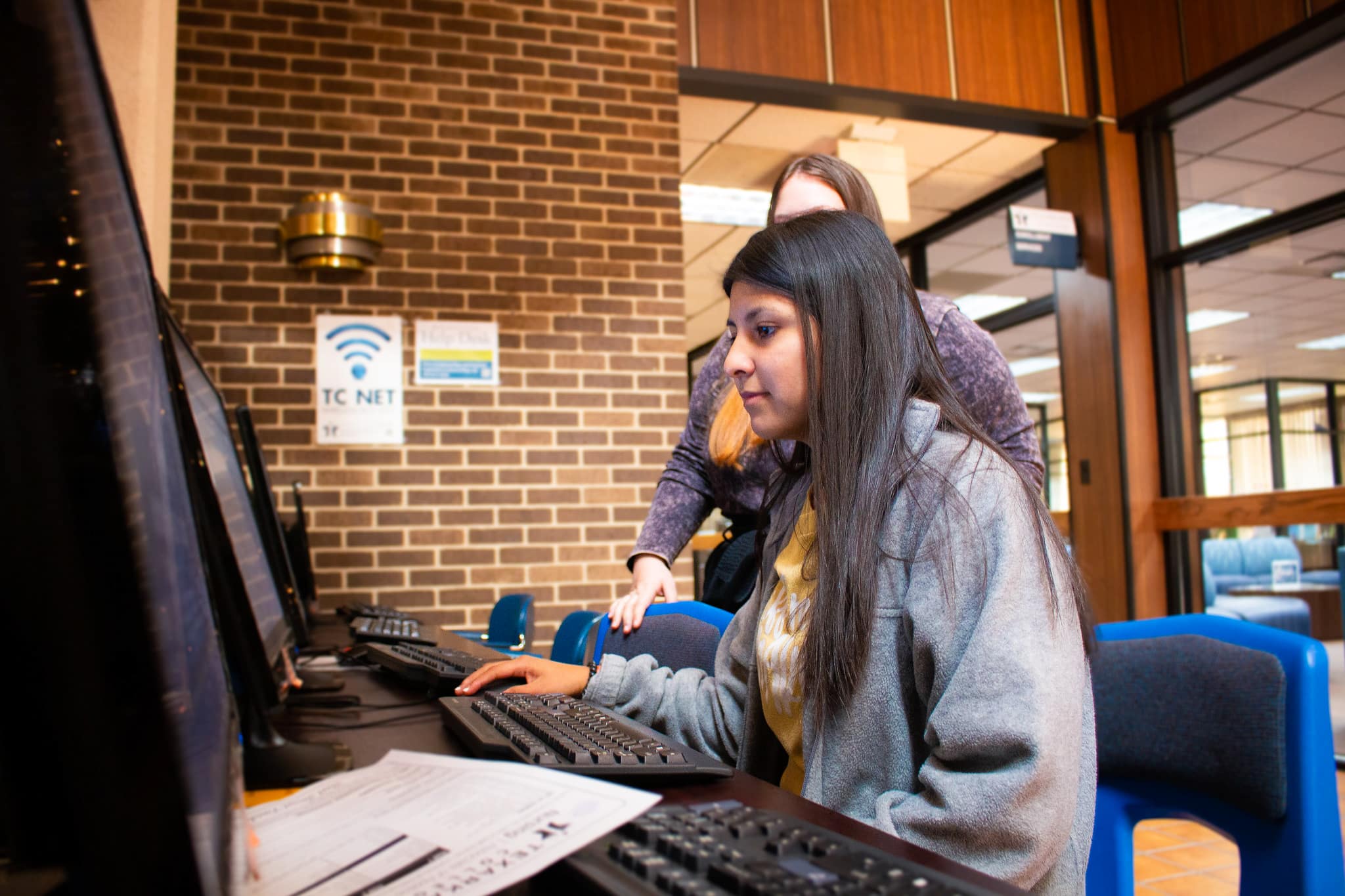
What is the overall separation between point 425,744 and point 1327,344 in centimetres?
442

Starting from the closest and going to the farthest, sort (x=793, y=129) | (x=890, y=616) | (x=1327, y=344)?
(x=890, y=616)
(x=1327, y=344)
(x=793, y=129)

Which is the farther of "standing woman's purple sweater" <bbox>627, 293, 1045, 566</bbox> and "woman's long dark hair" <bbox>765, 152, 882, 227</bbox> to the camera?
"woman's long dark hair" <bbox>765, 152, 882, 227</bbox>

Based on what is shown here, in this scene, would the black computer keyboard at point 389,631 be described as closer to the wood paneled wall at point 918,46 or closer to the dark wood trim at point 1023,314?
the wood paneled wall at point 918,46

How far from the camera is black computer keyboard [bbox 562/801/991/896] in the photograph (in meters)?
0.44

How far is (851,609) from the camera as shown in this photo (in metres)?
0.84

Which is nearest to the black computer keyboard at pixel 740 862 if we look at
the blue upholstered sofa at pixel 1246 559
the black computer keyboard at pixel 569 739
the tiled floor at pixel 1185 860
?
the black computer keyboard at pixel 569 739

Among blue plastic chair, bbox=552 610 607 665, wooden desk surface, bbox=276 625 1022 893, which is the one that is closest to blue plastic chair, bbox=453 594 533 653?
blue plastic chair, bbox=552 610 607 665

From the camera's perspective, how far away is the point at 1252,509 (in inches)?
153

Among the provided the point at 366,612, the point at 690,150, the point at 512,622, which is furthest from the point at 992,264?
the point at 366,612

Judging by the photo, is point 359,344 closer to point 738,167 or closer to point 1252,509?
point 738,167

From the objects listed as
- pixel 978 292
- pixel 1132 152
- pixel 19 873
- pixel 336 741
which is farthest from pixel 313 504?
pixel 978 292

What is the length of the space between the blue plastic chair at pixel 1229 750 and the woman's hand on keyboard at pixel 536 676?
674 millimetres

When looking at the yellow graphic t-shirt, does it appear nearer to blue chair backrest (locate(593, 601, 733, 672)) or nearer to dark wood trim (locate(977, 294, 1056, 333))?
blue chair backrest (locate(593, 601, 733, 672))

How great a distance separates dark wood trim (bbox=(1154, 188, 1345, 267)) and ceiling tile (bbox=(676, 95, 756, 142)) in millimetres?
2250
